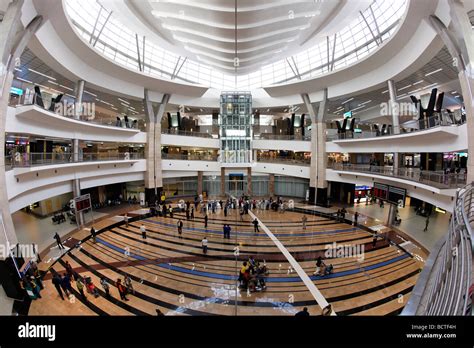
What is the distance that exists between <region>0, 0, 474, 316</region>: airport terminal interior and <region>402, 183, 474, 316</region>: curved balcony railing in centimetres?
2

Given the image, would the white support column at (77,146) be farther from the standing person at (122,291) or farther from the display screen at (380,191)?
the display screen at (380,191)

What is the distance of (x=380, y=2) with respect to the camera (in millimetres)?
14984

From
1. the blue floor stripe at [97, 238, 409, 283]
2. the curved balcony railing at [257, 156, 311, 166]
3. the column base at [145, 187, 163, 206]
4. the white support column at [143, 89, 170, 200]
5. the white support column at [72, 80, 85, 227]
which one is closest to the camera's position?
the blue floor stripe at [97, 238, 409, 283]

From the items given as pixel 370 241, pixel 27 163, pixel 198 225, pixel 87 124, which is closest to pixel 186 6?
pixel 87 124

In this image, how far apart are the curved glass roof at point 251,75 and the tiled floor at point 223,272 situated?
13227 mm

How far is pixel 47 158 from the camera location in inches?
453

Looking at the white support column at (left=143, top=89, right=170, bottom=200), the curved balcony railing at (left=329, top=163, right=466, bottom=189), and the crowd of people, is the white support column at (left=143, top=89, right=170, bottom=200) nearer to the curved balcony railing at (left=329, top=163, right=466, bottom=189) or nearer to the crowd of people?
the crowd of people

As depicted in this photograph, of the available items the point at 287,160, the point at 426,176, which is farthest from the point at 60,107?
the point at 426,176

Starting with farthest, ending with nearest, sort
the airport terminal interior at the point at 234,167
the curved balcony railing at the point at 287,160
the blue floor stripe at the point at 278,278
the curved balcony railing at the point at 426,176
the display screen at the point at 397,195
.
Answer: the curved balcony railing at the point at 287,160 < the display screen at the point at 397,195 < the curved balcony railing at the point at 426,176 < the blue floor stripe at the point at 278,278 < the airport terminal interior at the point at 234,167

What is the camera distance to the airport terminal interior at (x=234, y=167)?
7664 millimetres

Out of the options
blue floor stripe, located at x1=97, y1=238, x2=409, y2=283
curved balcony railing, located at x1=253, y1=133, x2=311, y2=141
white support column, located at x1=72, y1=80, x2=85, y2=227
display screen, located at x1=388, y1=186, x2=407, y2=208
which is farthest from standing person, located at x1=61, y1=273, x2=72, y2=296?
curved balcony railing, located at x1=253, y1=133, x2=311, y2=141

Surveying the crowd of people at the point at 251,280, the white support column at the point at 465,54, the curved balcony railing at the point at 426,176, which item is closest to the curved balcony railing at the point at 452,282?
the crowd of people at the point at 251,280

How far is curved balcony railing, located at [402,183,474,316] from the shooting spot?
1.96 metres

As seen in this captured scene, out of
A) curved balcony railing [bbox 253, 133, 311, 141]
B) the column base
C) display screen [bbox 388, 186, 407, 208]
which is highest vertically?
curved balcony railing [bbox 253, 133, 311, 141]
